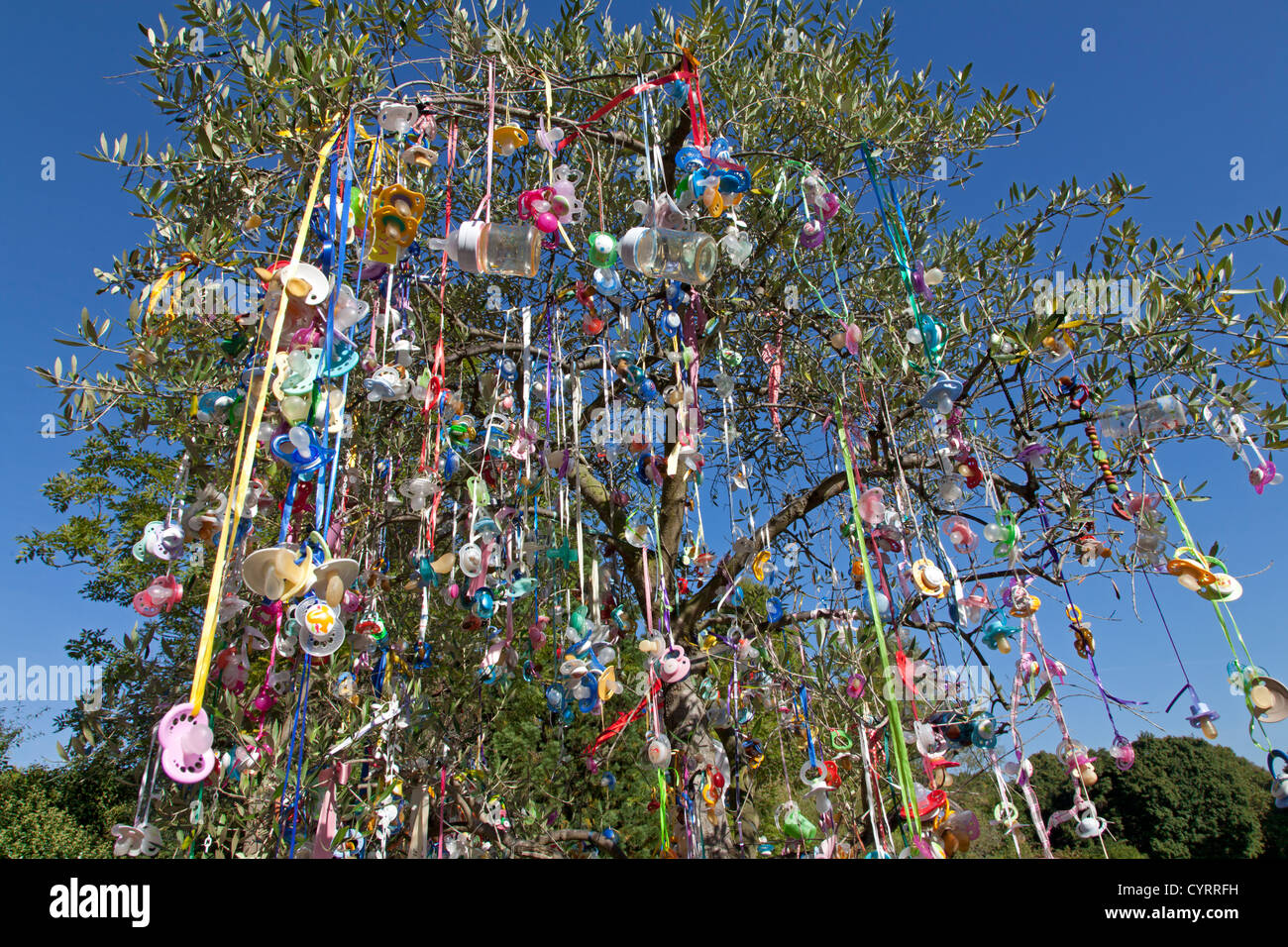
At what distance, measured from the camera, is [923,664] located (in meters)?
2.86

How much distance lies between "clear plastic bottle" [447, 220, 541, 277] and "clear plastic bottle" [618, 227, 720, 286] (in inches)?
11.5

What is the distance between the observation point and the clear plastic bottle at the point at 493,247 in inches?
75.1

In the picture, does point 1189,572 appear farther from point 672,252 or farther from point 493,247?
point 493,247

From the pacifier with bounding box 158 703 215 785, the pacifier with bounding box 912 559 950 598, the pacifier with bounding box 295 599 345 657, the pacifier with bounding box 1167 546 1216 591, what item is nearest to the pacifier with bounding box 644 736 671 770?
the pacifier with bounding box 912 559 950 598

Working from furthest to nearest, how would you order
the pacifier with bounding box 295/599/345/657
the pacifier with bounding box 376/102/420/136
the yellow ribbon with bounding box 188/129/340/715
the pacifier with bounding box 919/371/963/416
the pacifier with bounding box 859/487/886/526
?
the pacifier with bounding box 859/487/886/526 < the pacifier with bounding box 919/371/963/416 < the pacifier with bounding box 376/102/420/136 < the pacifier with bounding box 295/599/345/657 < the yellow ribbon with bounding box 188/129/340/715

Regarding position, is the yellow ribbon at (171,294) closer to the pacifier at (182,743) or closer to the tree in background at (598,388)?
the tree in background at (598,388)

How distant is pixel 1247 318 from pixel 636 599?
3245mm

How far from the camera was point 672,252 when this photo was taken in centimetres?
203

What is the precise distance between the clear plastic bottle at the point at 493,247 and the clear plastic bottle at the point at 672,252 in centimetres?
29

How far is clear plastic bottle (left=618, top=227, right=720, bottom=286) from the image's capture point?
2004 millimetres

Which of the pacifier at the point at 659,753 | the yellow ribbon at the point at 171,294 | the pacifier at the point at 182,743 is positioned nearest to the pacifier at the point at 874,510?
the pacifier at the point at 659,753

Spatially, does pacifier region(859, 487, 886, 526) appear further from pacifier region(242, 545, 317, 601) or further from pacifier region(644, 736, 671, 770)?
pacifier region(242, 545, 317, 601)

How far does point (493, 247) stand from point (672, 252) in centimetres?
52
